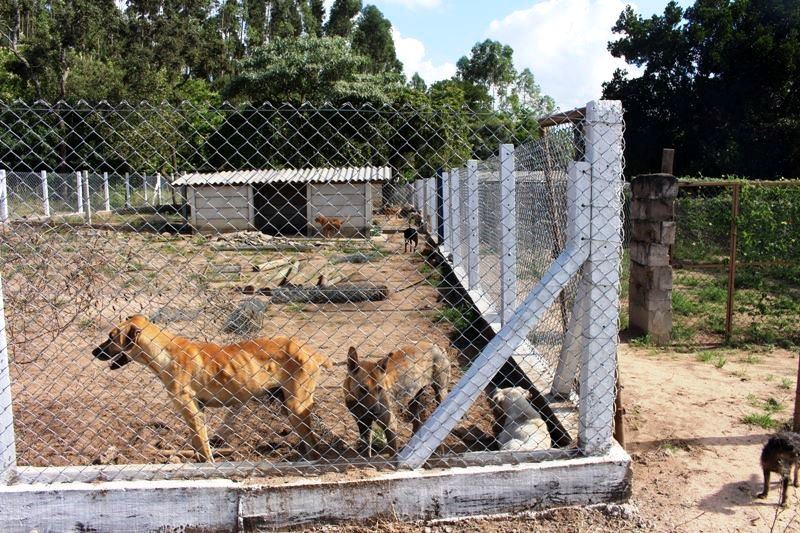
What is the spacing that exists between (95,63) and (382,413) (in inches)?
1405

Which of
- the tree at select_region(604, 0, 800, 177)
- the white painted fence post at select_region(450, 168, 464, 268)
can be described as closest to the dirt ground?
the white painted fence post at select_region(450, 168, 464, 268)

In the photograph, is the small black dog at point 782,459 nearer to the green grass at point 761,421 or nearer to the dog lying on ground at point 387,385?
the green grass at point 761,421

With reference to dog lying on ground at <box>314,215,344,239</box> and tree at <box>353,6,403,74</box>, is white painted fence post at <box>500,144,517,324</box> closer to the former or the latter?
dog lying on ground at <box>314,215,344,239</box>

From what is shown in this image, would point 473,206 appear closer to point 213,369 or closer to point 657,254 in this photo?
point 657,254

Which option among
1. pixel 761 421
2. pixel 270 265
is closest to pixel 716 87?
pixel 270 265

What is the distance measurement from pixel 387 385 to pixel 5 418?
205 cm

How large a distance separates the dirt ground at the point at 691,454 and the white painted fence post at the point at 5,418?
5.01ft

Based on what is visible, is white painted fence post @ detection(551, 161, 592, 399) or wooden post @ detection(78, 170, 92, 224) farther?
wooden post @ detection(78, 170, 92, 224)

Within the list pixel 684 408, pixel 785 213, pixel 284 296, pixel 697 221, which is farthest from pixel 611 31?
pixel 684 408

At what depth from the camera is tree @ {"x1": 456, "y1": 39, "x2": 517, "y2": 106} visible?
259ft

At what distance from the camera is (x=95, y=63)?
3403 cm

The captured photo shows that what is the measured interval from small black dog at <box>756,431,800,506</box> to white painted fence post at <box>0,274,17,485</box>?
152 inches

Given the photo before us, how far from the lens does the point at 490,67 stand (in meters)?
79.6

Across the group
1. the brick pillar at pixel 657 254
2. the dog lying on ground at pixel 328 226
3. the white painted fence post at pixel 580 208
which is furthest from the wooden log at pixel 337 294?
the dog lying on ground at pixel 328 226
